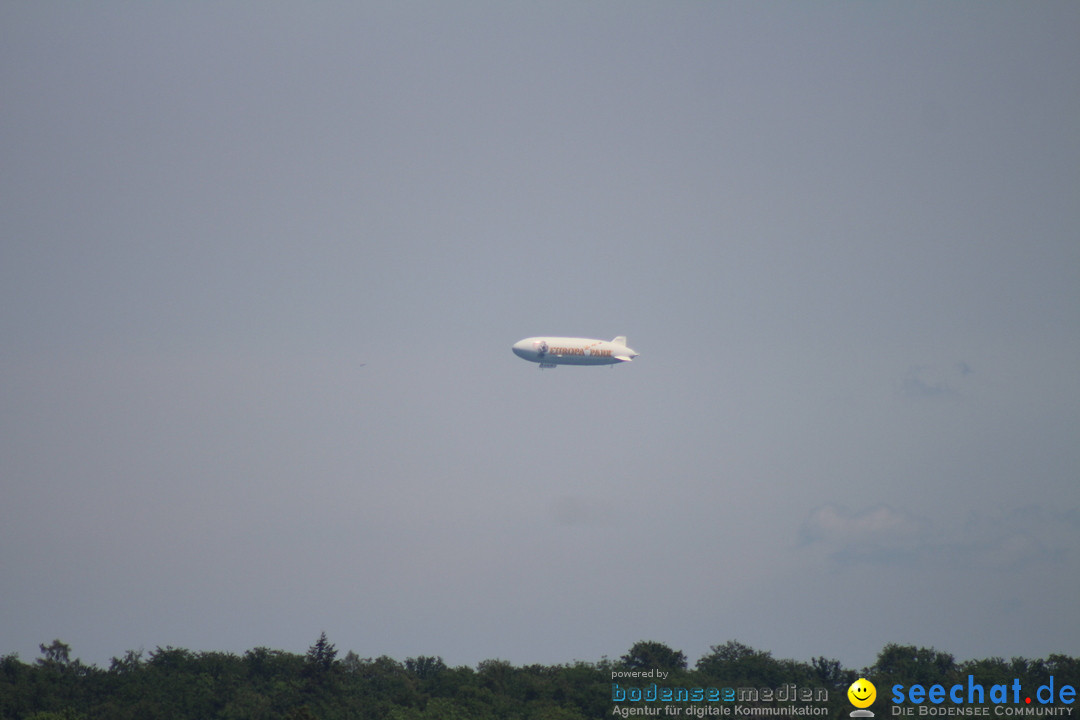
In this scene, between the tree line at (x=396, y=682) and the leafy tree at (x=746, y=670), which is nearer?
the tree line at (x=396, y=682)

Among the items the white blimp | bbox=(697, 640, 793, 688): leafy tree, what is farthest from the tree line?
the white blimp

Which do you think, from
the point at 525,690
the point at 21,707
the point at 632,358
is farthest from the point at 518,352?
the point at 21,707

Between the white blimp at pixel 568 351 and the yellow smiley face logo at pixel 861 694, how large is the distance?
57722 millimetres

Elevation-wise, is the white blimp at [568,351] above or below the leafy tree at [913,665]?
above

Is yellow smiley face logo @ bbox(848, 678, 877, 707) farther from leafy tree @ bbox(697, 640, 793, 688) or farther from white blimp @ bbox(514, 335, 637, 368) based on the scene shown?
white blimp @ bbox(514, 335, 637, 368)

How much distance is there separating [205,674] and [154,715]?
14.6 metres

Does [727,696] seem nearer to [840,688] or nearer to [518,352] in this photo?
[840,688]

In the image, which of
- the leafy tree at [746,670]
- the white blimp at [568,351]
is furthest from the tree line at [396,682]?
the white blimp at [568,351]

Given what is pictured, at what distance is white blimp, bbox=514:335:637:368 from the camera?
163 metres

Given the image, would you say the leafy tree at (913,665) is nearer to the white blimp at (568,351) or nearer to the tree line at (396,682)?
the tree line at (396,682)

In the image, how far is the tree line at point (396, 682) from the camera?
471ft

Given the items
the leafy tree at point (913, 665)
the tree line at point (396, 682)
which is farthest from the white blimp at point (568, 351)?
the leafy tree at point (913, 665)

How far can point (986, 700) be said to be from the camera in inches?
6029

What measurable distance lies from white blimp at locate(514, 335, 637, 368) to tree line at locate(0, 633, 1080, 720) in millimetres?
47301
